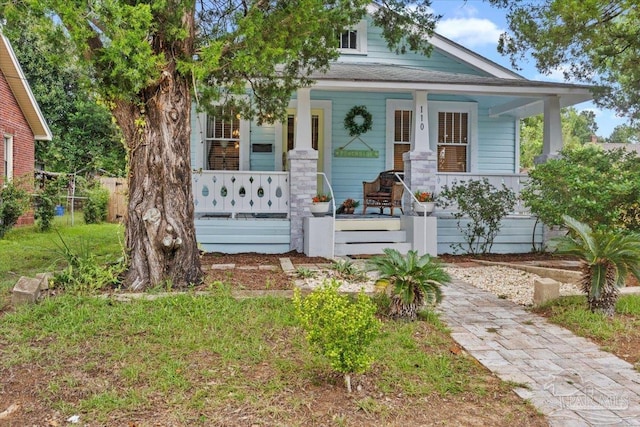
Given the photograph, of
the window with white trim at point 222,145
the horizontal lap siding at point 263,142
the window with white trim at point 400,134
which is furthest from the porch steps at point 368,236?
the window with white trim at point 222,145

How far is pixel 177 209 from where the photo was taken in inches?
196

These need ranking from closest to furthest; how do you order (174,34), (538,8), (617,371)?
(617,371) < (174,34) < (538,8)

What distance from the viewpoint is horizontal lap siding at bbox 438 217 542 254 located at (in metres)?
9.11

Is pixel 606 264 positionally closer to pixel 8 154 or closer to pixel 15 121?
pixel 8 154

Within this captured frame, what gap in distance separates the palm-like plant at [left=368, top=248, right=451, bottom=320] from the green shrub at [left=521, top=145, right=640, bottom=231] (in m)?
2.41

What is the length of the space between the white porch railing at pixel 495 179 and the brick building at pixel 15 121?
1024 cm

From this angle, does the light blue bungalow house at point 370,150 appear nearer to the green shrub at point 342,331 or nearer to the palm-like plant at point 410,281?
the palm-like plant at point 410,281

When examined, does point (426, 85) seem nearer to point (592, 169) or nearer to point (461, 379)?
point (592, 169)

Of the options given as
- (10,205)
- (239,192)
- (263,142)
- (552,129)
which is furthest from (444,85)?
(10,205)

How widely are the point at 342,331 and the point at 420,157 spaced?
6.57 meters

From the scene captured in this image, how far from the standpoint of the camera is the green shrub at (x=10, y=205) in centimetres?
1077

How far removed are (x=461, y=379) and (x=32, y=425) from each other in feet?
8.09

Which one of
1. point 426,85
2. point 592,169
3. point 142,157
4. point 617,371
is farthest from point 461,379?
point 426,85

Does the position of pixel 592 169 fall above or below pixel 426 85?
below
